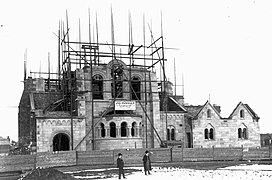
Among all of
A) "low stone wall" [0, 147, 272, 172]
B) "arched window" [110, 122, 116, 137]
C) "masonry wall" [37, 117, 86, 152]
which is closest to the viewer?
"low stone wall" [0, 147, 272, 172]

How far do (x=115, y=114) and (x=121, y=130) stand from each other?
2228mm

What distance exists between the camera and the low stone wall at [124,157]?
35.3 metres

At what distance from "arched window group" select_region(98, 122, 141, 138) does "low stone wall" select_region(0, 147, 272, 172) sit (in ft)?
18.9

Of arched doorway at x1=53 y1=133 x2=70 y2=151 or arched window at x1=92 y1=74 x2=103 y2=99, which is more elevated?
arched window at x1=92 y1=74 x2=103 y2=99

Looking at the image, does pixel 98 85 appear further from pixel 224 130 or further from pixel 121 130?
pixel 224 130

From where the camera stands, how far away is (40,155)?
36.1m

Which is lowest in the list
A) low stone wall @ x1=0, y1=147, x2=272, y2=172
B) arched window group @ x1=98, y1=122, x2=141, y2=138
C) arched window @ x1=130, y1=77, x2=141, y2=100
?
low stone wall @ x1=0, y1=147, x2=272, y2=172

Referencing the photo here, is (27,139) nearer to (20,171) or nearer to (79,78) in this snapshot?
(79,78)

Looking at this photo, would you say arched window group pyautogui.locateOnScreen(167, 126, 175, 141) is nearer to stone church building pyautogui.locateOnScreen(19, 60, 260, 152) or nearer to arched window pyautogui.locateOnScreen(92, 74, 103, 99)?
stone church building pyautogui.locateOnScreen(19, 60, 260, 152)

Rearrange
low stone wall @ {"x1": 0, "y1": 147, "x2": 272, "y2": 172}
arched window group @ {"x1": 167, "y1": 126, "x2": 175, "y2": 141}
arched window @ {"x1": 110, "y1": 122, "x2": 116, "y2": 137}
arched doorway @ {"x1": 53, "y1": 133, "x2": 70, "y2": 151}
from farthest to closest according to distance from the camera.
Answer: arched window group @ {"x1": 167, "y1": 126, "x2": 175, "y2": 141} → arched doorway @ {"x1": 53, "y1": 133, "x2": 70, "y2": 151} → arched window @ {"x1": 110, "y1": 122, "x2": 116, "y2": 137} → low stone wall @ {"x1": 0, "y1": 147, "x2": 272, "y2": 172}

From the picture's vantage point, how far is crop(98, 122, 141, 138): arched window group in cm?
4562

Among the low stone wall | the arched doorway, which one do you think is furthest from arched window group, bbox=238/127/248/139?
the arched doorway

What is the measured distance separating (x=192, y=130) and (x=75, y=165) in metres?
19.4

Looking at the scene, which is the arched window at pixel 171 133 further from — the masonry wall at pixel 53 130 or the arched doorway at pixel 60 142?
the arched doorway at pixel 60 142
